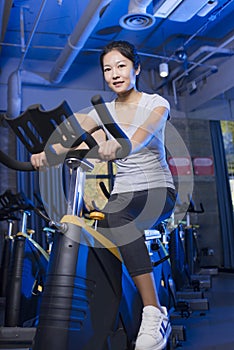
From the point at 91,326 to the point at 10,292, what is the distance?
1.41 meters

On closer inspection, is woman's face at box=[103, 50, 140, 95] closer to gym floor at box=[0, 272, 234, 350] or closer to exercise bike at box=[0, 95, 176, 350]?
exercise bike at box=[0, 95, 176, 350]

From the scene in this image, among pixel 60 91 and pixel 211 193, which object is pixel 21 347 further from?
pixel 211 193

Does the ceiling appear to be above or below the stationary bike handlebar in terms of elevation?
above

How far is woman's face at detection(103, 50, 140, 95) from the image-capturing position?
144 cm

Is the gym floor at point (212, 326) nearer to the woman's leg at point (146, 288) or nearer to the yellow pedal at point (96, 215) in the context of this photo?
the woman's leg at point (146, 288)

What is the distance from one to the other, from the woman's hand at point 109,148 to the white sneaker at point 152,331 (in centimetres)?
60

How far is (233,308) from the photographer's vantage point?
3.05 meters

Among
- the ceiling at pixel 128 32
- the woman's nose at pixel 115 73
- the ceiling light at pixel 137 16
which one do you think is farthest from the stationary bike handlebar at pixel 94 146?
the ceiling light at pixel 137 16

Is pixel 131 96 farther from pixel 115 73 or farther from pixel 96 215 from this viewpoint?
pixel 96 215

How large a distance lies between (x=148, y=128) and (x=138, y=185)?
281 mm

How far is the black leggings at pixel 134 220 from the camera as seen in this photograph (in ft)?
4.59

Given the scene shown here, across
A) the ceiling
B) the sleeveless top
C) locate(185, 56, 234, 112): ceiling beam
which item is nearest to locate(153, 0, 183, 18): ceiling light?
the ceiling

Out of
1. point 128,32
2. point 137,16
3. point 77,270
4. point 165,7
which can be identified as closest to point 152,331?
point 77,270

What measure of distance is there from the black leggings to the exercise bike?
0.18 ft
